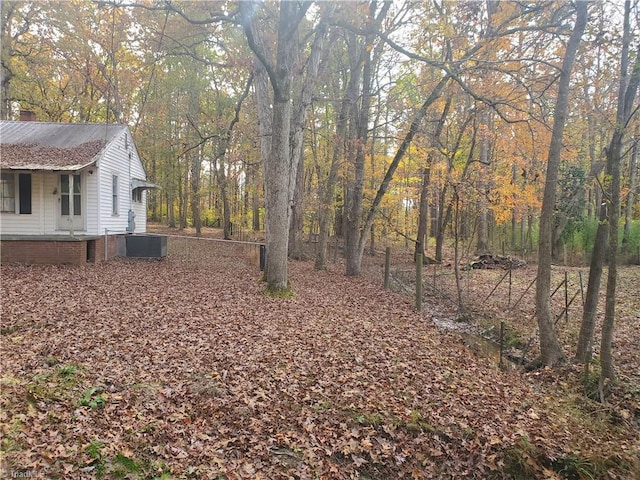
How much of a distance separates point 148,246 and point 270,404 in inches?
497

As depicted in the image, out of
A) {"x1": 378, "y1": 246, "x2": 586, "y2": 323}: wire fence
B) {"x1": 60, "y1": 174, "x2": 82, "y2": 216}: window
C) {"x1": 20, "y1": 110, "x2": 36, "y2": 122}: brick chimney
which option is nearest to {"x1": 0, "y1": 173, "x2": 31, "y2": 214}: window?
{"x1": 60, "y1": 174, "x2": 82, "y2": 216}: window

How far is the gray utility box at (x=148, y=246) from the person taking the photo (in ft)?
50.3

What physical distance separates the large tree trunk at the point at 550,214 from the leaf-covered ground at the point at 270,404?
0.45 meters

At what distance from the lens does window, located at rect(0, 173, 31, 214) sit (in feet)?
43.7

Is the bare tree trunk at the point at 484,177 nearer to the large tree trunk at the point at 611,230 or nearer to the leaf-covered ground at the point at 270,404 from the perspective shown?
the large tree trunk at the point at 611,230

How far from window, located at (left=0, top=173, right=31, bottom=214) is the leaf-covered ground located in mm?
6954

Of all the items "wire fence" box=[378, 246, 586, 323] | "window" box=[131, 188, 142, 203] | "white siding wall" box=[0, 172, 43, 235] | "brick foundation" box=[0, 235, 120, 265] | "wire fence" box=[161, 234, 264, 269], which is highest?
"window" box=[131, 188, 142, 203]

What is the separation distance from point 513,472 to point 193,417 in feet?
11.0

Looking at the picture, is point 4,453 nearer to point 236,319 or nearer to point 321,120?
point 236,319

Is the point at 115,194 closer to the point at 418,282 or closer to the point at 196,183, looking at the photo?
the point at 196,183

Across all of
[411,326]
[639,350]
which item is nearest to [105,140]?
[411,326]

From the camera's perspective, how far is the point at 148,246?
50.5 ft

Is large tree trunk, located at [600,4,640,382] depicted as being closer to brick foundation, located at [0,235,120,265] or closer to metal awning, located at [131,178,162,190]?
brick foundation, located at [0,235,120,265]

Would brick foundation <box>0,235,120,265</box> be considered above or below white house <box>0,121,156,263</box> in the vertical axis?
below
